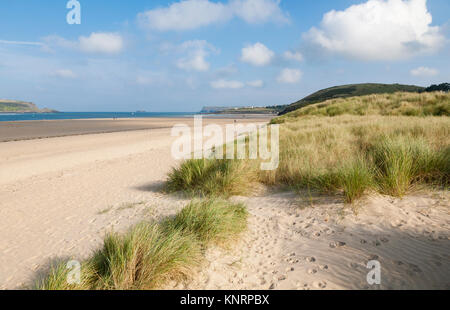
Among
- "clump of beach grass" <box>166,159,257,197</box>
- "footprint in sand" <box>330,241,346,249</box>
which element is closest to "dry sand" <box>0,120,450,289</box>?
"footprint in sand" <box>330,241,346,249</box>

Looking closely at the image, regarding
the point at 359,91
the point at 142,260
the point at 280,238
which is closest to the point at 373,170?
the point at 280,238

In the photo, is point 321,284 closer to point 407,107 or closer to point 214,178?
point 214,178

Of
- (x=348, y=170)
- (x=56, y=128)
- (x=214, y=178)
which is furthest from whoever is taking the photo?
(x=56, y=128)

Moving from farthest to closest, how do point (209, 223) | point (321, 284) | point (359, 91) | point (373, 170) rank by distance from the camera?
1. point (359, 91)
2. point (373, 170)
3. point (209, 223)
4. point (321, 284)

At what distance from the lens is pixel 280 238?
387cm

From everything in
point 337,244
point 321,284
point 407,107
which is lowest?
point 321,284

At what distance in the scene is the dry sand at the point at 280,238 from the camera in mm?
2867

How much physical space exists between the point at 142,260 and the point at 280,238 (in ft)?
6.59

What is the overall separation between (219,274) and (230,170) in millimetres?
3475

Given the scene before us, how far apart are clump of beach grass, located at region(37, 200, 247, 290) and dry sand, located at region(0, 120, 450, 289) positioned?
182mm

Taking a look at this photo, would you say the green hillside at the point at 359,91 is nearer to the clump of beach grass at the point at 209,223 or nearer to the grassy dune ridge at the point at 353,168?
the grassy dune ridge at the point at 353,168

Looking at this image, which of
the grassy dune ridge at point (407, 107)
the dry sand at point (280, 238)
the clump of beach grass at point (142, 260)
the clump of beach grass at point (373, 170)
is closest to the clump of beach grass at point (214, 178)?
the dry sand at point (280, 238)

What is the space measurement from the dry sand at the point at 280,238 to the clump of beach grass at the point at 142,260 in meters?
0.18

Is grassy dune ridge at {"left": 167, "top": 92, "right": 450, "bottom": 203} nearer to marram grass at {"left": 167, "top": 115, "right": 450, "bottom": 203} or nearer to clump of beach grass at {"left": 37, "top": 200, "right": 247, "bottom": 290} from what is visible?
marram grass at {"left": 167, "top": 115, "right": 450, "bottom": 203}
